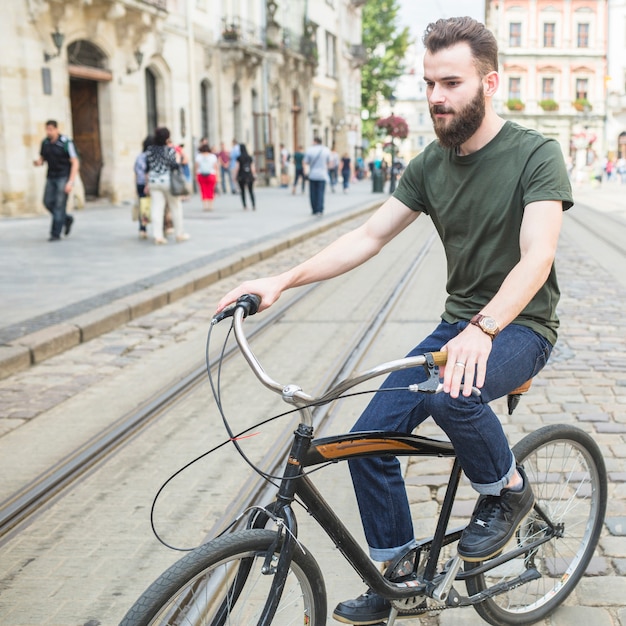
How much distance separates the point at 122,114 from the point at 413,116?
100643 mm

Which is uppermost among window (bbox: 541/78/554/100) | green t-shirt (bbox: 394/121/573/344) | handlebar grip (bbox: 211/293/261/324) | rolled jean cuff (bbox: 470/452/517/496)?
window (bbox: 541/78/554/100)

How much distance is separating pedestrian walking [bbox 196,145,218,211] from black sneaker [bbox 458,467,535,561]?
704 inches

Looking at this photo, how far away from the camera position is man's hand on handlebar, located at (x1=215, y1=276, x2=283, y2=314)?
2402mm

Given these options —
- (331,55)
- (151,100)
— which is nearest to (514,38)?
(331,55)

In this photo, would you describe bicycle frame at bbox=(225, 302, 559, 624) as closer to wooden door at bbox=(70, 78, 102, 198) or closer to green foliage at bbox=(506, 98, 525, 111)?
wooden door at bbox=(70, 78, 102, 198)

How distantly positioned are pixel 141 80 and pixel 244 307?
24071 mm

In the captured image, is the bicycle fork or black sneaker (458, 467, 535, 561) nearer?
the bicycle fork

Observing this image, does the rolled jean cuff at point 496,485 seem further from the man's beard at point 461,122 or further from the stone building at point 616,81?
the stone building at point 616,81

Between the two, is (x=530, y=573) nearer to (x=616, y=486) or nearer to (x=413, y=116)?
(x=616, y=486)

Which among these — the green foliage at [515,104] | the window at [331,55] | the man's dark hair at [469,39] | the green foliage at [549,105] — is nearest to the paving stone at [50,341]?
the man's dark hair at [469,39]

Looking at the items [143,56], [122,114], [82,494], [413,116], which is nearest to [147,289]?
[82,494]

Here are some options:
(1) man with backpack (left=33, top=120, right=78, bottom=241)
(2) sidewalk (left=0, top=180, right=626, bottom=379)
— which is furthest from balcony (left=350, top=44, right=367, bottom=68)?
(1) man with backpack (left=33, top=120, right=78, bottom=241)

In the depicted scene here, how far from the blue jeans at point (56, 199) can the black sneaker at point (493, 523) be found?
11986 mm

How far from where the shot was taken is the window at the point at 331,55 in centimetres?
4975
